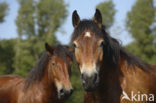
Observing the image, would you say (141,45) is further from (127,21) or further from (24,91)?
(24,91)

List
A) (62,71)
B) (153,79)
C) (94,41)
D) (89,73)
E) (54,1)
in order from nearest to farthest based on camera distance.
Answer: (89,73), (94,41), (153,79), (62,71), (54,1)

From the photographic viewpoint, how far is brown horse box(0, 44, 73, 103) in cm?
563

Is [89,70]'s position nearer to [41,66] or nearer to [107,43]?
[107,43]

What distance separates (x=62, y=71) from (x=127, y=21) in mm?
29856

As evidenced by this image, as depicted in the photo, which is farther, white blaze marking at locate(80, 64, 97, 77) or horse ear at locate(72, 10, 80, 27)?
horse ear at locate(72, 10, 80, 27)

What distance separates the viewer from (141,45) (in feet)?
107

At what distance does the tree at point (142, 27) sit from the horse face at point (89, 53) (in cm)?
2810

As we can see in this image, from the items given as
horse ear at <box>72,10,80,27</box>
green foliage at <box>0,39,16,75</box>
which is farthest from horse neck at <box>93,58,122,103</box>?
green foliage at <box>0,39,16,75</box>

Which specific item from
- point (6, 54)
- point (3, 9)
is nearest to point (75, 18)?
point (3, 9)

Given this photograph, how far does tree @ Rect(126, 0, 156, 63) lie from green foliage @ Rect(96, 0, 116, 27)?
2439mm

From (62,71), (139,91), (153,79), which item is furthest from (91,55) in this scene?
(62,71)

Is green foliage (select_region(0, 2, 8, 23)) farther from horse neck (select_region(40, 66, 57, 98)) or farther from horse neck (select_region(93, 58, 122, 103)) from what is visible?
horse neck (select_region(93, 58, 122, 103))

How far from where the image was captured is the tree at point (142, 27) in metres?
31.3

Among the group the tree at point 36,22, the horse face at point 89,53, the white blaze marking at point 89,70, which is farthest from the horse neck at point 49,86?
the tree at point 36,22
